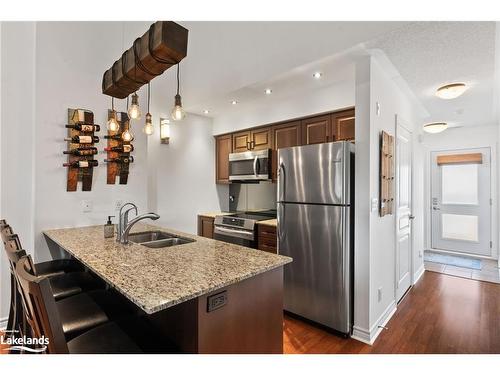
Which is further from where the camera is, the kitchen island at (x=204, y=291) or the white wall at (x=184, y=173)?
the white wall at (x=184, y=173)

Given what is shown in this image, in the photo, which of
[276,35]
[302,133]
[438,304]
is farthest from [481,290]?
[276,35]

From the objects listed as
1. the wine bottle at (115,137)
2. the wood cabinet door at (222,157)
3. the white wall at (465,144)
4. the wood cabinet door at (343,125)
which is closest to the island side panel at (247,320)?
the wood cabinet door at (343,125)

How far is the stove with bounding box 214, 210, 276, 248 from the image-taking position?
320cm

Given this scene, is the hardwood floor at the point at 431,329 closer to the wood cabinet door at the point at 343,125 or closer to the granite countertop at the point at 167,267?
the granite countertop at the point at 167,267

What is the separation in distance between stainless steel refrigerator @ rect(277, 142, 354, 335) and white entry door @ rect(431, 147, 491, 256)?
12.0 feet

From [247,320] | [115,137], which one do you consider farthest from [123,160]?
[247,320]

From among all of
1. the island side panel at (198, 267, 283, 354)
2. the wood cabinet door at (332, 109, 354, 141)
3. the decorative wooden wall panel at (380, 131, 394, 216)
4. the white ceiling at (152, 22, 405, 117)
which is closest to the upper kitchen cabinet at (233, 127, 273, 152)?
the white ceiling at (152, 22, 405, 117)

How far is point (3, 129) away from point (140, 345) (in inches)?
88.5

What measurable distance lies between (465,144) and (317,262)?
13.2 feet

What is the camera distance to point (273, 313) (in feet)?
4.80

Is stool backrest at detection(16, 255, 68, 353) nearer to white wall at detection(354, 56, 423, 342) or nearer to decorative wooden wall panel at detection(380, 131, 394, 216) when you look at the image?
white wall at detection(354, 56, 423, 342)

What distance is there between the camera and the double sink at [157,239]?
2129mm

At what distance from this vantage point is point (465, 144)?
462cm
